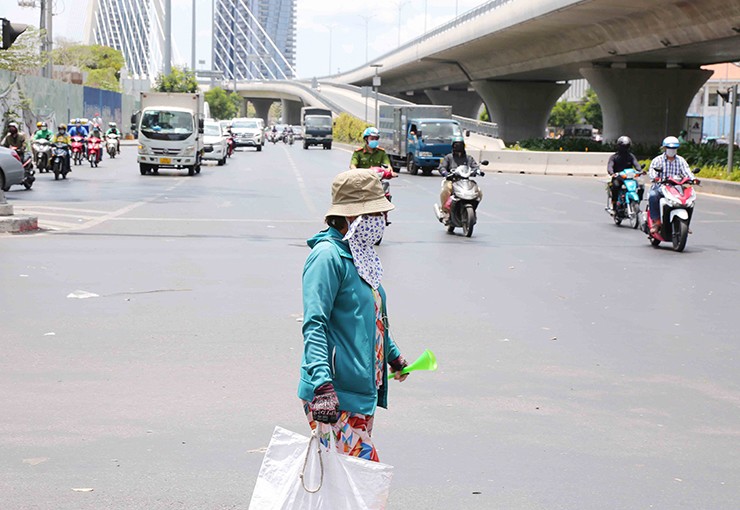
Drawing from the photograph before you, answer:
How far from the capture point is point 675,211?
16828 mm

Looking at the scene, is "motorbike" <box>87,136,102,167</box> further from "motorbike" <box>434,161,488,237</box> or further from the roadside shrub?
the roadside shrub

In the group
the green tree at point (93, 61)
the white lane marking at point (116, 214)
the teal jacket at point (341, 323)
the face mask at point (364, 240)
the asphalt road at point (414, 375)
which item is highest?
the green tree at point (93, 61)

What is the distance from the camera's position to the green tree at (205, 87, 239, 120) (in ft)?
493

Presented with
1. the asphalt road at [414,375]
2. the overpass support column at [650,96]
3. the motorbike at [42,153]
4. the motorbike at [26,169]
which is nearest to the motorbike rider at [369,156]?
the asphalt road at [414,375]

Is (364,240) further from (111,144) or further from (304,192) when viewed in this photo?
(111,144)

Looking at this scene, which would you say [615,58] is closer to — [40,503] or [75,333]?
[75,333]

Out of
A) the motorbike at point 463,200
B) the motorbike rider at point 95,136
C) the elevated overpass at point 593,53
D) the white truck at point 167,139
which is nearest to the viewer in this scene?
the motorbike at point 463,200

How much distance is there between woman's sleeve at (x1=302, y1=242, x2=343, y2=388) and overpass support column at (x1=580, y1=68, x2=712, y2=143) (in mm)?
54627

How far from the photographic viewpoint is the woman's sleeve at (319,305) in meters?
4.01

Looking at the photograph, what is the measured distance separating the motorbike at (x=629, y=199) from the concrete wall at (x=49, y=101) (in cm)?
2437

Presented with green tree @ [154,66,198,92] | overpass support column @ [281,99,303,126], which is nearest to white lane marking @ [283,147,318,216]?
green tree @ [154,66,198,92]

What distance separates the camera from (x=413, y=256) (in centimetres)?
1559

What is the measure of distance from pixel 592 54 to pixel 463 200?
1439 inches

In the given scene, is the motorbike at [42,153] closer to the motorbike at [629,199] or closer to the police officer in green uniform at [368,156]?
the police officer in green uniform at [368,156]
